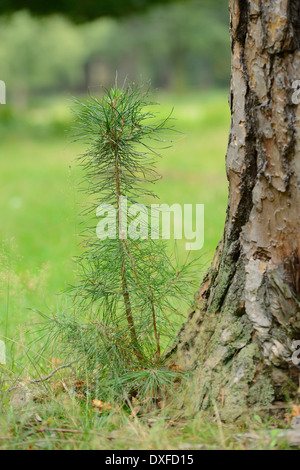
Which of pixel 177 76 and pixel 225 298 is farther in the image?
pixel 177 76

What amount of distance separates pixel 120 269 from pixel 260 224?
55 cm

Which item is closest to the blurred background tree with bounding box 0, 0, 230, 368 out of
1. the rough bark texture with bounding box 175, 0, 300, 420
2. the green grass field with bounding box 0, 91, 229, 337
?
the green grass field with bounding box 0, 91, 229, 337

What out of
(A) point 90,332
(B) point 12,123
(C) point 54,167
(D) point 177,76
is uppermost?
(D) point 177,76

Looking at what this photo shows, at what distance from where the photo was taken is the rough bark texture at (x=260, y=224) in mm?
1880

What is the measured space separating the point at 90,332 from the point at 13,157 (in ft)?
28.7

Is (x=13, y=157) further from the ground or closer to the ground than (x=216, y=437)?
further from the ground

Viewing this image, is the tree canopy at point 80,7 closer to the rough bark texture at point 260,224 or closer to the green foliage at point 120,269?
the green foliage at point 120,269

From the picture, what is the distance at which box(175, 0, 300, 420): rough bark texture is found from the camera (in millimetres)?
1880

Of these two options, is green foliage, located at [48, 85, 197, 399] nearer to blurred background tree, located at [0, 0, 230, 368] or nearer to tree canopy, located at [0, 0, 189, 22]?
blurred background tree, located at [0, 0, 230, 368]

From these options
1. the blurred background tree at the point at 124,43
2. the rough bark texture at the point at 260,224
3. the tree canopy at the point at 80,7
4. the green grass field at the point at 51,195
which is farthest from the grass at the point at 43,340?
the blurred background tree at the point at 124,43

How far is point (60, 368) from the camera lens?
2.29 meters

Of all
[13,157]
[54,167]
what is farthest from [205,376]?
[13,157]

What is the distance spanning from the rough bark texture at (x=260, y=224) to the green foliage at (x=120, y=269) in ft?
→ 0.81

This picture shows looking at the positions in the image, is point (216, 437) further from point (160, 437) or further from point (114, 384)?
point (114, 384)
